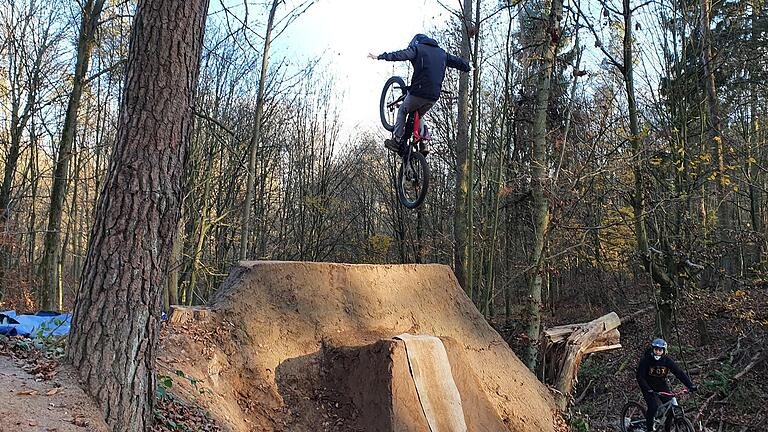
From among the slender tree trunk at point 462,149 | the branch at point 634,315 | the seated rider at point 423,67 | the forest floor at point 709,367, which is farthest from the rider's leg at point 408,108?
the branch at point 634,315

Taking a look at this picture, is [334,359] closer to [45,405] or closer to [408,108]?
[408,108]

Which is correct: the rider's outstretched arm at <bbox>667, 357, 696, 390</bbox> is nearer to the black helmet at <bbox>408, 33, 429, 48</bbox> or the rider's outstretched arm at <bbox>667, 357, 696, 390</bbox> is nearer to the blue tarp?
the black helmet at <bbox>408, 33, 429, 48</bbox>

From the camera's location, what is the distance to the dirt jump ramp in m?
6.59

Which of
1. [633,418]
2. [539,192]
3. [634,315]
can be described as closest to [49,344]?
[539,192]

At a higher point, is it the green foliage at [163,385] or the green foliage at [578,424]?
the green foliage at [163,385]

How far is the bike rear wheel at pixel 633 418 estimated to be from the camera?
30.8ft

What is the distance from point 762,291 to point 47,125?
19.8m

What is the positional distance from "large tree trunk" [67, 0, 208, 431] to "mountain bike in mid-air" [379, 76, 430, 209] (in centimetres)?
413

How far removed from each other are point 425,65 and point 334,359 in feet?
13.8

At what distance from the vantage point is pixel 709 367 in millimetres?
12086

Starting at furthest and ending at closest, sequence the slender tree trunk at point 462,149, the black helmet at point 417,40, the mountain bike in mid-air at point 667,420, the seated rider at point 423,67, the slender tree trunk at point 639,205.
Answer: the slender tree trunk at point 462,149, the slender tree trunk at point 639,205, the mountain bike in mid-air at point 667,420, the black helmet at point 417,40, the seated rider at point 423,67

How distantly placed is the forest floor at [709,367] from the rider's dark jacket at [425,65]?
6226 millimetres

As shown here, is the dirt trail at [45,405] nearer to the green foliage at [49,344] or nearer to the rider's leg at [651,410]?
the green foliage at [49,344]

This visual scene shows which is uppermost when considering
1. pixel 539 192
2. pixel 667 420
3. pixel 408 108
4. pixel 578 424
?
pixel 408 108
